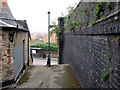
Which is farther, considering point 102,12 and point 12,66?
point 12,66

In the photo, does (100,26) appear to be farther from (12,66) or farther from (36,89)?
(12,66)

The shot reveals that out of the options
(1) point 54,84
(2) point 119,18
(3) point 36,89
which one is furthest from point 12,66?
(2) point 119,18

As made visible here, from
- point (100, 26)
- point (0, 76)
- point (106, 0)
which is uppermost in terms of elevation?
point (106, 0)

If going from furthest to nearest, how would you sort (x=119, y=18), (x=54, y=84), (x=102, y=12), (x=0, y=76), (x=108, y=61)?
(x=54, y=84) → (x=0, y=76) → (x=102, y=12) → (x=108, y=61) → (x=119, y=18)

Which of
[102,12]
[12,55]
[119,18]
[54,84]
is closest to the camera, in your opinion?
[119,18]

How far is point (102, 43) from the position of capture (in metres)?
2.56

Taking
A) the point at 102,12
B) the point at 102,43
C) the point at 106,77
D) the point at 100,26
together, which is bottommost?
the point at 106,77

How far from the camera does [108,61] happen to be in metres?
2.26

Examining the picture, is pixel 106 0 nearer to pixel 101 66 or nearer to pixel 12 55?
pixel 101 66

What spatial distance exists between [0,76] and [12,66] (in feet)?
2.09

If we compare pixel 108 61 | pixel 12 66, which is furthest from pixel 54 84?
pixel 108 61

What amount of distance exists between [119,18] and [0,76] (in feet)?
16.1

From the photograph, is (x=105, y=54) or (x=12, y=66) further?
(x=12, y=66)

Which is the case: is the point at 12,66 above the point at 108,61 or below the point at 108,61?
below
